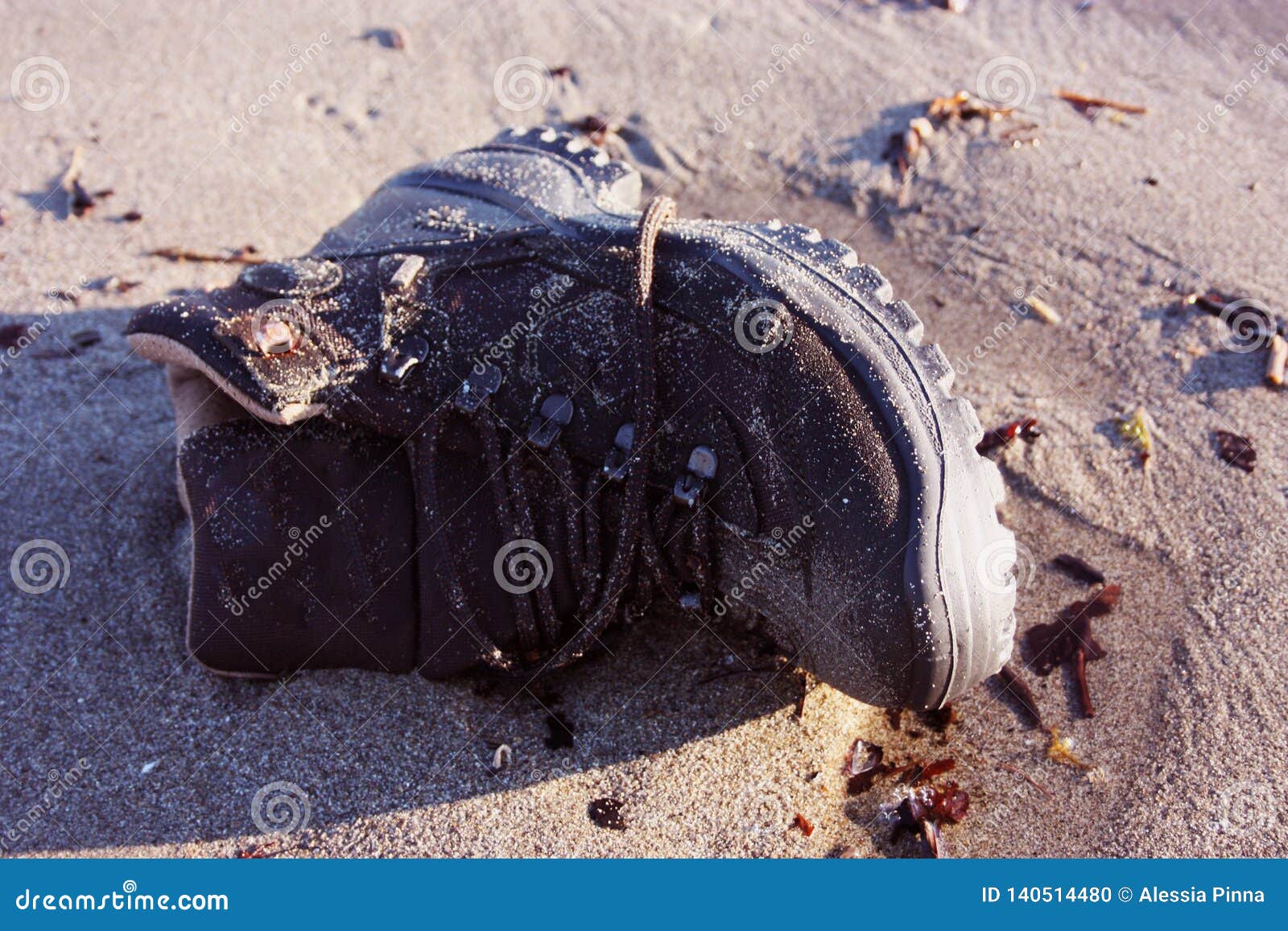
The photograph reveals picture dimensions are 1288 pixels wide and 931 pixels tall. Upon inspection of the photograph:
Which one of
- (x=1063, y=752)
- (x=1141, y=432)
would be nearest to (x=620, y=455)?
(x=1063, y=752)

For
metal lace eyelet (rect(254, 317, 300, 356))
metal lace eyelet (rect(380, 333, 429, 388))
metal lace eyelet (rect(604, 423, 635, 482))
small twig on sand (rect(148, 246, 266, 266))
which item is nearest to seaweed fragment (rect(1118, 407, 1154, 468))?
metal lace eyelet (rect(604, 423, 635, 482))

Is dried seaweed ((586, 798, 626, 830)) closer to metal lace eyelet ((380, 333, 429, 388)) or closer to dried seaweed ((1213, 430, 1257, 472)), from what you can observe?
metal lace eyelet ((380, 333, 429, 388))

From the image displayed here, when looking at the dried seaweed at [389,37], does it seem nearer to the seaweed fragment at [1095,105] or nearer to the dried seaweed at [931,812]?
the seaweed fragment at [1095,105]

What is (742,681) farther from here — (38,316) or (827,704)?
(38,316)

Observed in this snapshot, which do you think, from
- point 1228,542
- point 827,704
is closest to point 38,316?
point 827,704

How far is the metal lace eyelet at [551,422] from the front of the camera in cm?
223

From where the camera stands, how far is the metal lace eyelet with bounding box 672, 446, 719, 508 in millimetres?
2143

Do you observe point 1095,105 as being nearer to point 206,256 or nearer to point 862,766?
point 862,766

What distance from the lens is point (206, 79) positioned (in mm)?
4113

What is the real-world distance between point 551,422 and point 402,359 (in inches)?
14.0

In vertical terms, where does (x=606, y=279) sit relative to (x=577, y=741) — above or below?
above

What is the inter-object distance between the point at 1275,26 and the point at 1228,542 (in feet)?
9.39

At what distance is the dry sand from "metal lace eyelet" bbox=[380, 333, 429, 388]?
2.28 feet

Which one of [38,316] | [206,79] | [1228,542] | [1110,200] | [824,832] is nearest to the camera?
[824,832]
